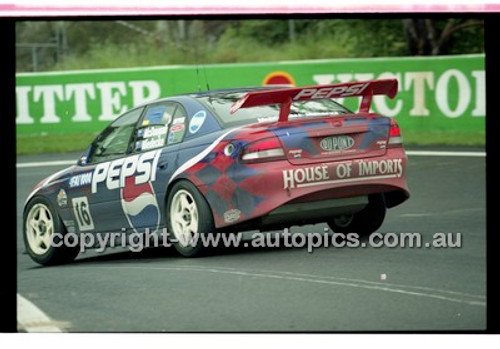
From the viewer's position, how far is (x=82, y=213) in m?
8.17

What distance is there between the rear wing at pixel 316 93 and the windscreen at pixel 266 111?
Result: 29mm

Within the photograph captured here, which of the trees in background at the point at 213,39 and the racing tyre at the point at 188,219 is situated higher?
the trees in background at the point at 213,39

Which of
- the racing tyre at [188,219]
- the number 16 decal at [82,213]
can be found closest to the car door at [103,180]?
the number 16 decal at [82,213]

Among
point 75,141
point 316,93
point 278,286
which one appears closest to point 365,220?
point 278,286

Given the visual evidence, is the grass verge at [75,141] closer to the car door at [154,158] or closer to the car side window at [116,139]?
the car side window at [116,139]

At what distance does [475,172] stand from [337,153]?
1360 millimetres

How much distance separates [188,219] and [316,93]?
101 cm

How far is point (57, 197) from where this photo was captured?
27.3ft

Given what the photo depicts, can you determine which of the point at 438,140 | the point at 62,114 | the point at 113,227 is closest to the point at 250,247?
the point at 113,227

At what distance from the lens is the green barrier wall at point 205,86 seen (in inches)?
313

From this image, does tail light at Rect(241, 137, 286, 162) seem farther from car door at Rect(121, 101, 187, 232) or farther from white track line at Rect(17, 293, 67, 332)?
white track line at Rect(17, 293, 67, 332)

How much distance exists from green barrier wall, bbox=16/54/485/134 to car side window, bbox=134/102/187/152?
8 cm

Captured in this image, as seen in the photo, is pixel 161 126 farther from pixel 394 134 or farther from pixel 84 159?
pixel 394 134

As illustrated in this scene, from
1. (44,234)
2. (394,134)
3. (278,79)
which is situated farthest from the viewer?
(44,234)
